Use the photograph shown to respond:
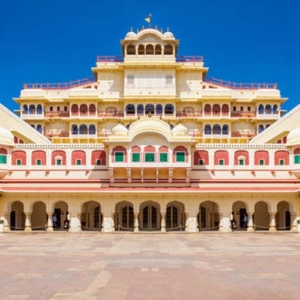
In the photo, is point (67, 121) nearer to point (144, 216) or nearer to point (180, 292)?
point (144, 216)

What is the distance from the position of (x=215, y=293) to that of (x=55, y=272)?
677 centimetres

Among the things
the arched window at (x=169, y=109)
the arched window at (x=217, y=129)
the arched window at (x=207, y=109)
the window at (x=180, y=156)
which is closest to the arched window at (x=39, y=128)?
the arched window at (x=169, y=109)

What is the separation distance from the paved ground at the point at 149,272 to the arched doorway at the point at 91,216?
52.6ft

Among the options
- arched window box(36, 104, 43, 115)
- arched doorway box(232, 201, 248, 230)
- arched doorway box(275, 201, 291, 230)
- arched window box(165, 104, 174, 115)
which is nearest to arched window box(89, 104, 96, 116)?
arched window box(36, 104, 43, 115)

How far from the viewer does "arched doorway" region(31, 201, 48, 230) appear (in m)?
46.0

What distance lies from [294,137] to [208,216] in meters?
10.9

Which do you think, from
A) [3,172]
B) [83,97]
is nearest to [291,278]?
[3,172]

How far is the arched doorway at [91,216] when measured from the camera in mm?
44688

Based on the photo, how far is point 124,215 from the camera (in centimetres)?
4531

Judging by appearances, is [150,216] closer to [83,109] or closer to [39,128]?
[83,109]

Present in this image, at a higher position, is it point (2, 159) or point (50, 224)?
point (2, 159)

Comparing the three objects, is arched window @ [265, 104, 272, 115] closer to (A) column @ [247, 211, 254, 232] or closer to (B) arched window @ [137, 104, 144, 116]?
(B) arched window @ [137, 104, 144, 116]

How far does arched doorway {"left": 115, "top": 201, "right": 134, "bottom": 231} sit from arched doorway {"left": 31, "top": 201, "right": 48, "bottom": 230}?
7.12 meters

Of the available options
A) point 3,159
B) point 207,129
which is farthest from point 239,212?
point 3,159
